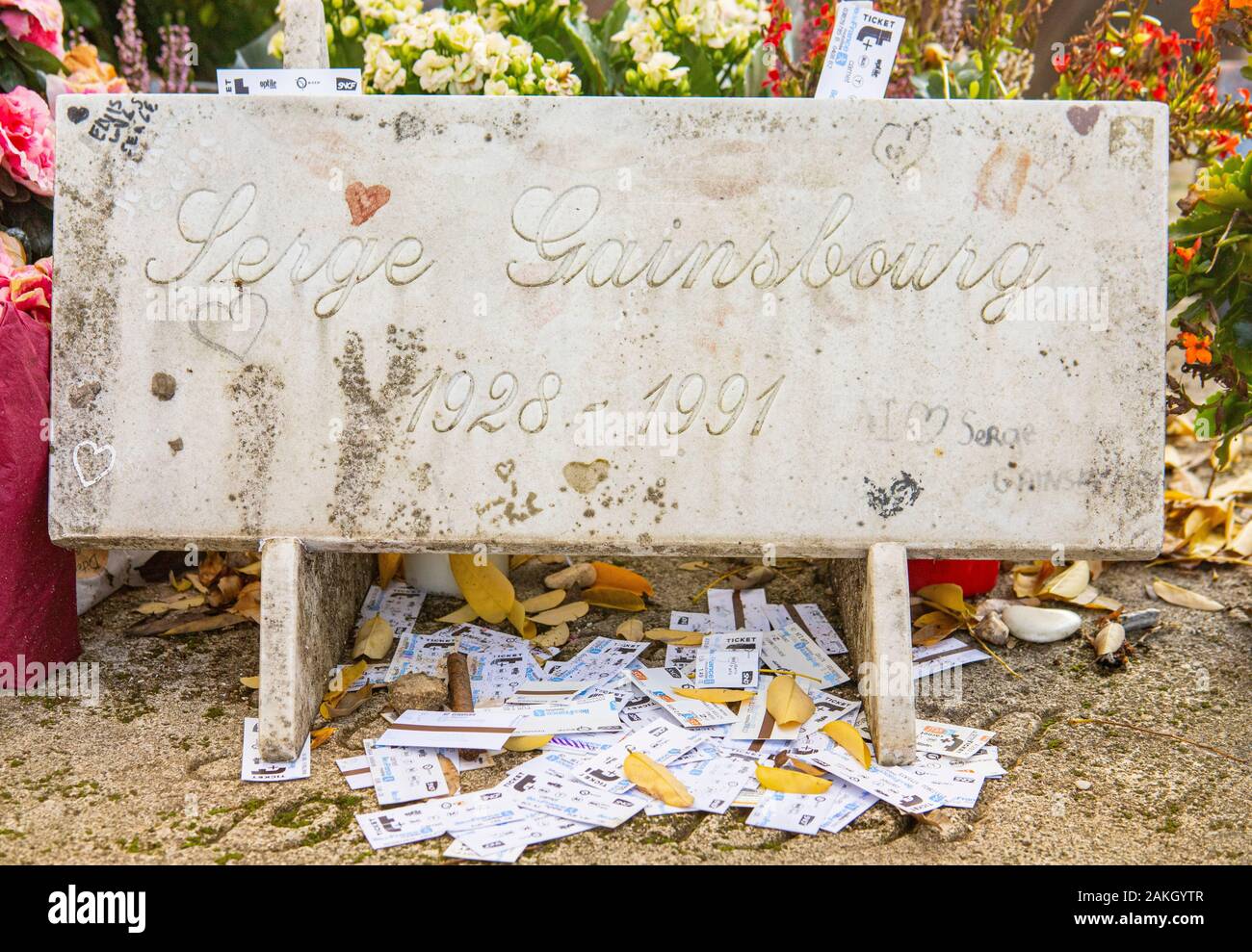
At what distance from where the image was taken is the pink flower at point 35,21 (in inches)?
103

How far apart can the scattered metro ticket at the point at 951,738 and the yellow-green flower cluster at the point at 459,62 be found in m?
1.63

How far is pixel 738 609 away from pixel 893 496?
777 mm

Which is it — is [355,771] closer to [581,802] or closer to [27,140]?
[581,802]

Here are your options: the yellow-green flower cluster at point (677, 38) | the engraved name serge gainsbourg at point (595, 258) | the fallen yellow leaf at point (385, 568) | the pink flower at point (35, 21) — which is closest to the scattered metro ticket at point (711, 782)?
the engraved name serge gainsbourg at point (595, 258)

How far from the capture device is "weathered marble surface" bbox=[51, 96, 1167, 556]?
197 cm

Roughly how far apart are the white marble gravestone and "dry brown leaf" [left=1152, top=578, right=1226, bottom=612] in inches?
34.0

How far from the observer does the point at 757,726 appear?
2096mm

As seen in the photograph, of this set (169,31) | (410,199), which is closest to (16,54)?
(169,31)

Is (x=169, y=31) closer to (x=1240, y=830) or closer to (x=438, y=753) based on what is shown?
(x=438, y=753)

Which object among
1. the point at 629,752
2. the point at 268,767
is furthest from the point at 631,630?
the point at 268,767

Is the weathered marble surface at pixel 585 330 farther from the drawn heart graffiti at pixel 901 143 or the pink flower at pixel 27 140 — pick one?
the pink flower at pixel 27 140

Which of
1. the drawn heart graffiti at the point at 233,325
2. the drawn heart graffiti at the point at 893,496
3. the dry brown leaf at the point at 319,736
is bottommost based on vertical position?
the dry brown leaf at the point at 319,736
